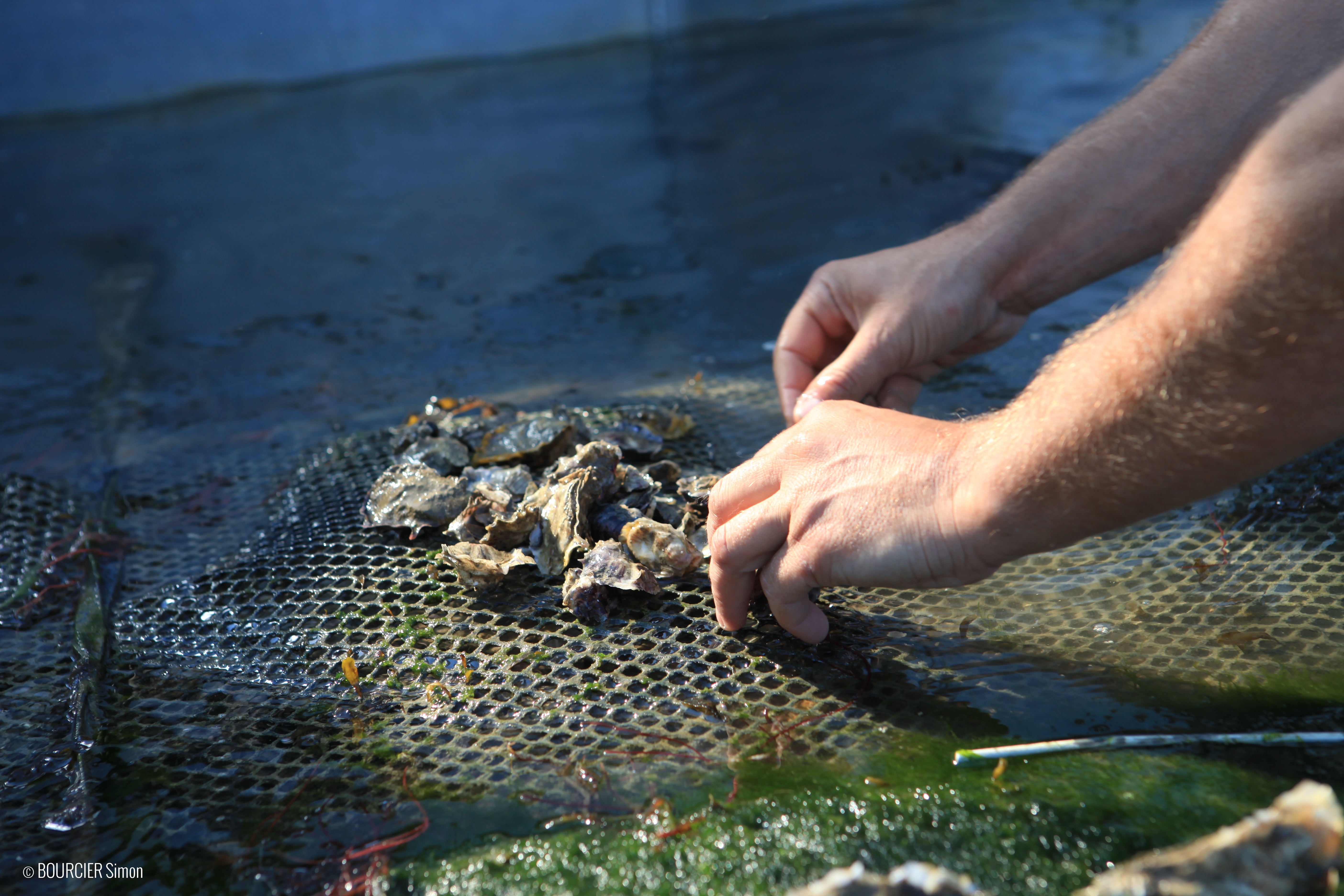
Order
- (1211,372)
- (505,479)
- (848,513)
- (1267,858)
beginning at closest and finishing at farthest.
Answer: (1267,858)
(1211,372)
(848,513)
(505,479)

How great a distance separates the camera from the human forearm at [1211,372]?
1368 mm

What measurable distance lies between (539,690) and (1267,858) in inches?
54.8

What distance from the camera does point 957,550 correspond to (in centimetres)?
177

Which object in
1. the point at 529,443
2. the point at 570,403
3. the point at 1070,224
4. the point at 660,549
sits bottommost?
the point at 660,549

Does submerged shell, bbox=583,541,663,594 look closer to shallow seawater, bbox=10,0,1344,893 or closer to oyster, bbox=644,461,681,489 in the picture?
shallow seawater, bbox=10,0,1344,893

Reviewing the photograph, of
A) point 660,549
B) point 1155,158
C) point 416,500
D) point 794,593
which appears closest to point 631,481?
point 660,549

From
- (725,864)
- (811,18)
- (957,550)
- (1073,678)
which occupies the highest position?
(811,18)

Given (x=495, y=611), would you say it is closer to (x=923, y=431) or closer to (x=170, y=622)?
(x=170, y=622)

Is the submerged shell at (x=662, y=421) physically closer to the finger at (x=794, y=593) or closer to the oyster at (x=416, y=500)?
the oyster at (x=416, y=500)

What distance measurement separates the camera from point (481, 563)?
2.42 meters

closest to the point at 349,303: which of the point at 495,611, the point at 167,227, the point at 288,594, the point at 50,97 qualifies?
the point at 167,227

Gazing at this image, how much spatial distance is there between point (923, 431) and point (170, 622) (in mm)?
1959

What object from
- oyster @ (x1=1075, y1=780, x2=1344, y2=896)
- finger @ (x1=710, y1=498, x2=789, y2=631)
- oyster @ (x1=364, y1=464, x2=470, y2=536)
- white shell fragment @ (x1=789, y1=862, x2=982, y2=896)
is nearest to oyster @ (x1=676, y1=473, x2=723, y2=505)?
finger @ (x1=710, y1=498, x2=789, y2=631)

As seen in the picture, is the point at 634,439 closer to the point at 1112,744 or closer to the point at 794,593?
the point at 794,593
